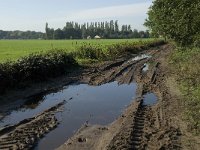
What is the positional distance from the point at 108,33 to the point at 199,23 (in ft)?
452

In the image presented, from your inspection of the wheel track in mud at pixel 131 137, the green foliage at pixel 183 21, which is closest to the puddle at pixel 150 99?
the wheel track in mud at pixel 131 137

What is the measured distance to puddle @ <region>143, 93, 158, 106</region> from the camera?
16.6 meters

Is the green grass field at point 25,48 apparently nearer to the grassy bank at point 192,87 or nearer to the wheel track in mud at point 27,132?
the grassy bank at point 192,87

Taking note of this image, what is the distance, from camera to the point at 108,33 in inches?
6235

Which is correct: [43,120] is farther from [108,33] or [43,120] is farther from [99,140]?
[108,33]

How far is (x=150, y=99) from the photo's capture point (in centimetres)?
1756

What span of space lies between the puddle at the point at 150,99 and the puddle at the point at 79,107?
2.38 ft

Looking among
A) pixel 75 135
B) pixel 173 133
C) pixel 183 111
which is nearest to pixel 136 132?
pixel 173 133

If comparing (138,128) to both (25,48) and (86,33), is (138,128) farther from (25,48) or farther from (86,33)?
(86,33)

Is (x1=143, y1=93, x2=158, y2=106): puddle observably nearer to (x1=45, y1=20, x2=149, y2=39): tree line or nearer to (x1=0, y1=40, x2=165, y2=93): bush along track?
(x1=0, y1=40, x2=165, y2=93): bush along track

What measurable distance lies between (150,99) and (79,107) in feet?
11.5

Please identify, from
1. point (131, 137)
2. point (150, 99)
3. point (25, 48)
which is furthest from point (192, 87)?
point (25, 48)

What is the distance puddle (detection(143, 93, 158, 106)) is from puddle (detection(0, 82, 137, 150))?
73cm

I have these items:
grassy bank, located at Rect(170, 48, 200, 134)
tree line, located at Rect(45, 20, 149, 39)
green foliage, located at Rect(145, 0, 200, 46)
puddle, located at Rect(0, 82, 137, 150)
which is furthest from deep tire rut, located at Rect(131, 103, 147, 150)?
tree line, located at Rect(45, 20, 149, 39)
